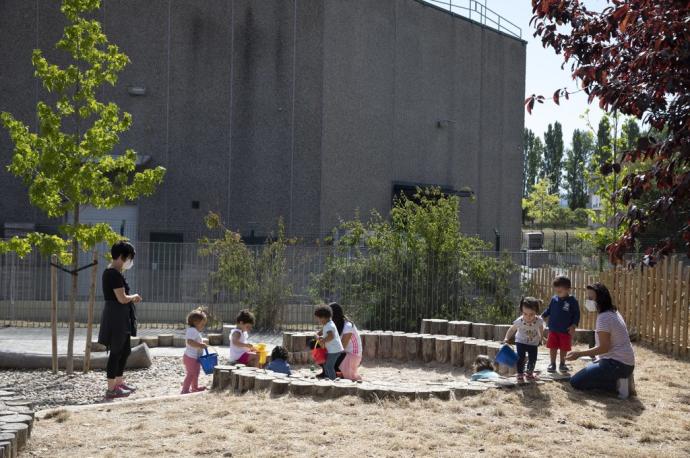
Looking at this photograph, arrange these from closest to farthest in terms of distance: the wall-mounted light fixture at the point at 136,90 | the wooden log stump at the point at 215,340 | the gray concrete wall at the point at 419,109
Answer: the wooden log stump at the point at 215,340 < the wall-mounted light fixture at the point at 136,90 < the gray concrete wall at the point at 419,109

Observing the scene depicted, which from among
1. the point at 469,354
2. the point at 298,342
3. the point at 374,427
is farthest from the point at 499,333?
the point at 374,427

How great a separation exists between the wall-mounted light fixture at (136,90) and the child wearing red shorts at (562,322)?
17.8 meters

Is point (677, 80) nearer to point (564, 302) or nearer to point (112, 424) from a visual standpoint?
point (564, 302)

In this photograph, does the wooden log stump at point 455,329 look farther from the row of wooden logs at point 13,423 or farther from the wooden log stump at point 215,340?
the row of wooden logs at point 13,423

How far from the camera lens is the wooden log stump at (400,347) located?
13859 mm

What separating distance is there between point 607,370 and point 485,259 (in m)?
8.32

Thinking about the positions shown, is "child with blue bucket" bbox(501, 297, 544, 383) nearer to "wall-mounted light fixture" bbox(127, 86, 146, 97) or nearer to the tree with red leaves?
the tree with red leaves

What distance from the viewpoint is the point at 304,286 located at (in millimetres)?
18406

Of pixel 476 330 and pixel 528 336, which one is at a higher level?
pixel 528 336

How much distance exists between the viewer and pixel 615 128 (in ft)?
84.7

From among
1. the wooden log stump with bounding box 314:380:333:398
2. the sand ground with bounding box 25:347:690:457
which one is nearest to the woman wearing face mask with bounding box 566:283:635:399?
the sand ground with bounding box 25:347:690:457

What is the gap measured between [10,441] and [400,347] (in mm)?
7979

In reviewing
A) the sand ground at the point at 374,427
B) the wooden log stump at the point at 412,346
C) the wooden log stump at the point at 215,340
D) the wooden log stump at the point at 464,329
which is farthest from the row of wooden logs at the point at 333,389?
the wooden log stump at the point at 215,340

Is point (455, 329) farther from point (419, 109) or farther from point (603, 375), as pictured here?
point (419, 109)
